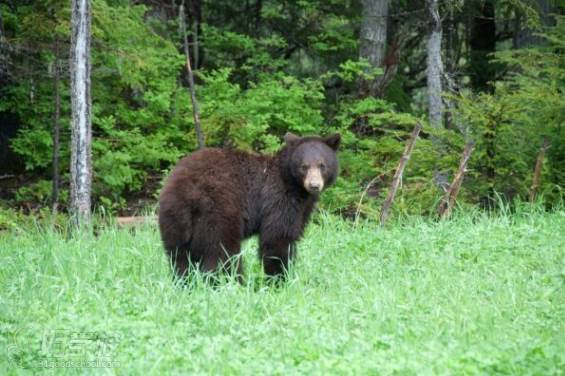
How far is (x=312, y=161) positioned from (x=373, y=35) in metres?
9.09

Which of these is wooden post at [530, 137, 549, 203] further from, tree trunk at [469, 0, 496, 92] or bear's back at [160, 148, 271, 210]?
tree trunk at [469, 0, 496, 92]

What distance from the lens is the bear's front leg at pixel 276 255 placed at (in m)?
7.43

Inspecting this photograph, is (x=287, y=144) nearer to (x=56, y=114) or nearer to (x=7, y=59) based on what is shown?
(x=56, y=114)

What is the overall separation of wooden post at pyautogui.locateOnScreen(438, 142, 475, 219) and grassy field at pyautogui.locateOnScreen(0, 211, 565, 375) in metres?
1.14

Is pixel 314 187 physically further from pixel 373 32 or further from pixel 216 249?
pixel 373 32

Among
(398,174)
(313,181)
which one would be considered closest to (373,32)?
(398,174)

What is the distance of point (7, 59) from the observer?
13.1 meters

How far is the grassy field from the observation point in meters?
4.91

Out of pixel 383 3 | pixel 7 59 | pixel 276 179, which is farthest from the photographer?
pixel 383 3

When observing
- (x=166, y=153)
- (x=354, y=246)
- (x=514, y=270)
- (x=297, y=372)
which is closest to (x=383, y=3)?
(x=166, y=153)

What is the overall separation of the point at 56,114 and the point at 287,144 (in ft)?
18.6

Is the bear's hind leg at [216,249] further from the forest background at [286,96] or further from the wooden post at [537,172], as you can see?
the wooden post at [537,172]

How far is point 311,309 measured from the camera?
6.15m

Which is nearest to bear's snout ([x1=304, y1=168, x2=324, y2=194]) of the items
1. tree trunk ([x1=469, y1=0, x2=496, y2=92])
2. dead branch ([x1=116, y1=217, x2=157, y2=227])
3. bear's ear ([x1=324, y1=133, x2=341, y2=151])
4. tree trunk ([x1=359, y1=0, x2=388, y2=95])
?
bear's ear ([x1=324, y1=133, x2=341, y2=151])
